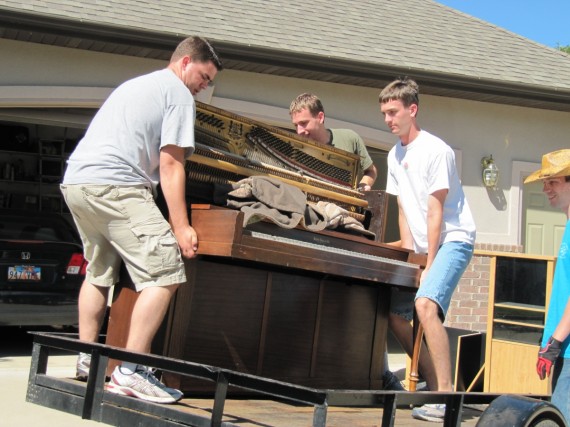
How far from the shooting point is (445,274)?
4.58m

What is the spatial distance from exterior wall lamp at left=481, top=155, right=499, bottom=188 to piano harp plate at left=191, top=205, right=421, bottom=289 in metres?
6.25

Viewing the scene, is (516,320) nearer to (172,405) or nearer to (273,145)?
(273,145)

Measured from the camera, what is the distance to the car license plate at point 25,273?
28.2 ft

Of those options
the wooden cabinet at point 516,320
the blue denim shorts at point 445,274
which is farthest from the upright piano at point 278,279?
the wooden cabinet at point 516,320

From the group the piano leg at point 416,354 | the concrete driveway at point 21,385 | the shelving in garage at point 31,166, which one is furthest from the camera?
the shelving in garage at point 31,166

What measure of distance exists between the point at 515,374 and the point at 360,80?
429 centimetres

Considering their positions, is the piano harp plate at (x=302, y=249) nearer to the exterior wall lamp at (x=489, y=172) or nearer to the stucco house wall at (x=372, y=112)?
the stucco house wall at (x=372, y=112)

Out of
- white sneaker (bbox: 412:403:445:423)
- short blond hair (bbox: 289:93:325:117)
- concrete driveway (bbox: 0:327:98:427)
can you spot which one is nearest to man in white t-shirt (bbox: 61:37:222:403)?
white sneaker (bbox: 412:403:445:423)

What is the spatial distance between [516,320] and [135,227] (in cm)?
465

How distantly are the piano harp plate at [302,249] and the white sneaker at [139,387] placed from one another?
0.62 meters

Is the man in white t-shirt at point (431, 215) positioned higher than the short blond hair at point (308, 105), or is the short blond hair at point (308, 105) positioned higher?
the short blond hair at point (308, 105)

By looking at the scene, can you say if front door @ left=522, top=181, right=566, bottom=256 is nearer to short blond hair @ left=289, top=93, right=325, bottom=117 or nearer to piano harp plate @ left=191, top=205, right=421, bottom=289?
short blond hair @ left=289, top=93, right=325, bottom=117

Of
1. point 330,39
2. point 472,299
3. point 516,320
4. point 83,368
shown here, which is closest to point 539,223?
point 472,299

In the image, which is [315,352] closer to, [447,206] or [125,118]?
[447,206]
